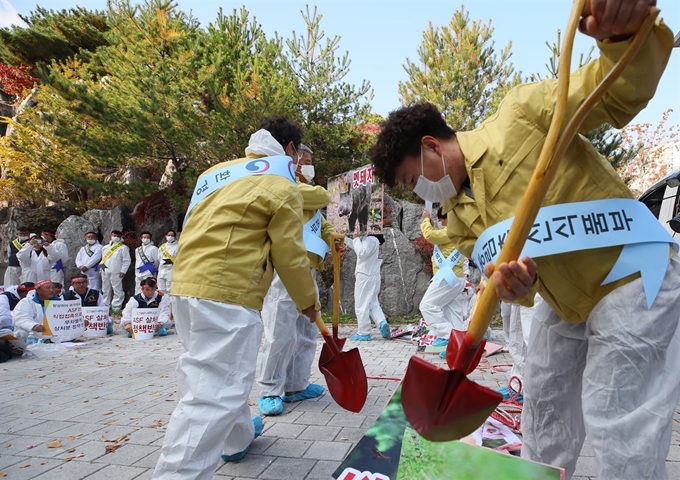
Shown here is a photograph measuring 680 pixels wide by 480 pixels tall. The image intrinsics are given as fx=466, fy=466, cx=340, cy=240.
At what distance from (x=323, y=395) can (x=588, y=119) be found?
3463 millimetres

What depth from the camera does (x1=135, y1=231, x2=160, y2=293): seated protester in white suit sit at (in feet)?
43.7

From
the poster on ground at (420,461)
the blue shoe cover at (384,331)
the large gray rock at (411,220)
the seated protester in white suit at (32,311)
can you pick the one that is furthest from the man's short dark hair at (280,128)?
the large gray rock at (411,220)

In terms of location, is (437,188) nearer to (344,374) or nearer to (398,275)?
(344,374)

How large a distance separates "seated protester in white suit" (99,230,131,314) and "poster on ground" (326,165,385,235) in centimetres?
813

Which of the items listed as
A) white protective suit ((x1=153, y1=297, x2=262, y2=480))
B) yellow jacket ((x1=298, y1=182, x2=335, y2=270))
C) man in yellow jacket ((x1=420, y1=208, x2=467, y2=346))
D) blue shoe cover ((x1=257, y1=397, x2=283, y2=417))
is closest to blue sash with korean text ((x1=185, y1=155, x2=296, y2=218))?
white protective suit ((x1=153, y1=297, x2=262, y2=480))

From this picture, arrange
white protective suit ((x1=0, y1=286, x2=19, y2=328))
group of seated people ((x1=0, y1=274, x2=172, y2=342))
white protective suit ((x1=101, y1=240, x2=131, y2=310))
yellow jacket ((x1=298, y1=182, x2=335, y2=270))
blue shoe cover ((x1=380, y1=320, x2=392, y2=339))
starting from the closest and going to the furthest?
yellow jacket ((x1=298, y1=182, x2=335, y2=270)), white protective suit ((x1=0, y1=286, x2=19, y2=328)), group of seated people ((x1=0, y1=274, x2=172, y2=342)), blue shoe cover ((x1=380, y1=320, x2=392, y2=339)), white protective suit ((x1=101, y1=240, x2=131, y2=310))

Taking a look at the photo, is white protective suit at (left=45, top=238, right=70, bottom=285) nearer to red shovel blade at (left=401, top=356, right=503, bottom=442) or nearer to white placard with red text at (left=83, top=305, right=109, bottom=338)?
white placard with red text at (left=83, top=305, right=109, bottom=338)

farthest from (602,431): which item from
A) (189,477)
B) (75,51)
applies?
(75,51)

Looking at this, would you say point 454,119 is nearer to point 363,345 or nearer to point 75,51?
point 363,345

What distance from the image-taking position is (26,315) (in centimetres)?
722

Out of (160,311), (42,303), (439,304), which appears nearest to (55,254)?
(160,311)

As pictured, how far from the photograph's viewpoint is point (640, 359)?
4.85 ft

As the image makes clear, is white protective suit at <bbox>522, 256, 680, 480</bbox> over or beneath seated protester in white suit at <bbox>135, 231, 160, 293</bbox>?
beneath

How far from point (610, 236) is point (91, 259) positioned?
1497 cm
